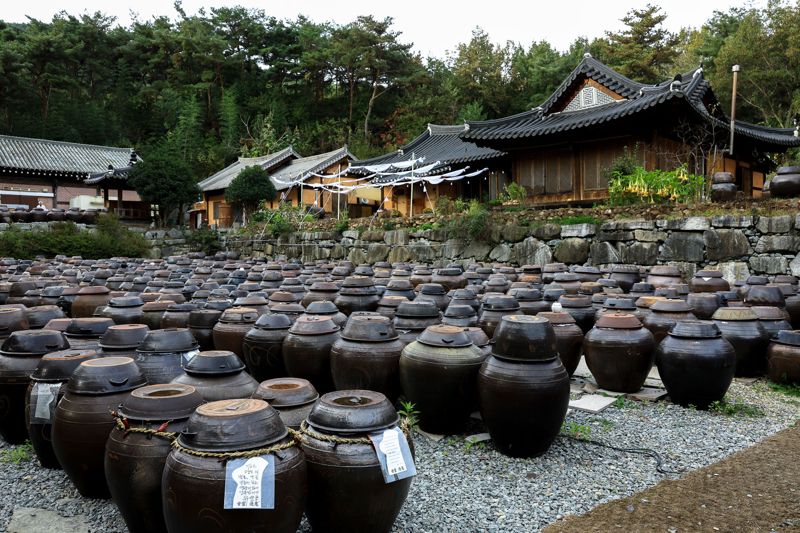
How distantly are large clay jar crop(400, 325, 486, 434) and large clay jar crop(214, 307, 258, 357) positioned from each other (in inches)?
76.8

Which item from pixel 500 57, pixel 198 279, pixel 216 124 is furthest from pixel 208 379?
pixel 216 124

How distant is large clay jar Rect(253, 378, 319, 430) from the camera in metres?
3.16

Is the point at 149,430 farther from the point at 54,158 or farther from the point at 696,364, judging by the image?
the point at 54,158

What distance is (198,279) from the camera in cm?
988

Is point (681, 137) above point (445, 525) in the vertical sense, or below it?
above

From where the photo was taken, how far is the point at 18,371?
406 centimetres

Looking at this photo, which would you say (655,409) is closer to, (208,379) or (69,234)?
(208,379)

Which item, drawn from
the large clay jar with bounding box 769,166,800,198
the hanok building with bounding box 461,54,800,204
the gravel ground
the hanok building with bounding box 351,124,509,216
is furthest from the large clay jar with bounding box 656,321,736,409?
the hanok building with bounding box 351,124,509,216

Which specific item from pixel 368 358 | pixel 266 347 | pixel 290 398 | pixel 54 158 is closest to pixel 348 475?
pixel 290 398

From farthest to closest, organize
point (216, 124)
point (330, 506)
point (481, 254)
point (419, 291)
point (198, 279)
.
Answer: point (216, 124) < point (481, 254) < point (198, 279) < point (419, 291) < point (330, 506)

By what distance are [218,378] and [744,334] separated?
5.23 metres

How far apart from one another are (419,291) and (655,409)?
3135 millimetres

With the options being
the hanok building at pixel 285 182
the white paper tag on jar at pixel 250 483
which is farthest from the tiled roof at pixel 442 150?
the white paper tag on jar at pixel 250 483

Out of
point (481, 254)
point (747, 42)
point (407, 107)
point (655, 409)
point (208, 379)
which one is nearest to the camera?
point (208, 379)
